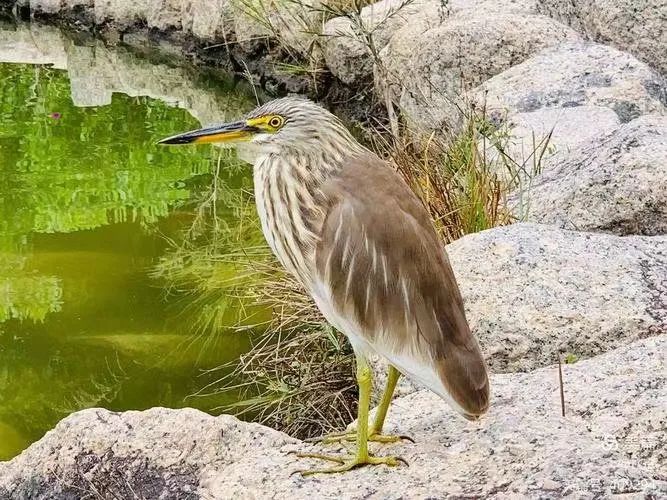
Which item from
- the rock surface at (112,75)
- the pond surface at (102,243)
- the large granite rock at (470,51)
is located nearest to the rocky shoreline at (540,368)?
the large granite rock at (470,51)

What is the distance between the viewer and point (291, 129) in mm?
2289

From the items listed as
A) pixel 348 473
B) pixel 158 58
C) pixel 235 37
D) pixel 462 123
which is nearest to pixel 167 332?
pixel 462 123

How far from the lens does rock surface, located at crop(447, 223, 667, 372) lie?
2836 millimetres

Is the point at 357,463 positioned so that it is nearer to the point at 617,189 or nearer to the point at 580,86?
the point at 617,189

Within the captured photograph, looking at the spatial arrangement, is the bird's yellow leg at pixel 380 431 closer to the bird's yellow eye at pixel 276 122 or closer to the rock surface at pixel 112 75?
the bird's yellow eye at pixel 276 122

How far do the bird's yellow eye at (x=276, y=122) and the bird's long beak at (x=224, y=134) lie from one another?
1.5 inches

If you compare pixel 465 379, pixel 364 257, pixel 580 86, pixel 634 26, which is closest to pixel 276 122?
pixel 364 257

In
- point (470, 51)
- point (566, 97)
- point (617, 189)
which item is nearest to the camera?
point (617, 189)

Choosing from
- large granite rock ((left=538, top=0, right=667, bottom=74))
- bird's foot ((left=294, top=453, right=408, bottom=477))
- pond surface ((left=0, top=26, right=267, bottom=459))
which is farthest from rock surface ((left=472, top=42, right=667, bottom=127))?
bird's foot ((left=294, top=453, right=408, bottom=477))

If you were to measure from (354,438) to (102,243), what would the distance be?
3.65 m

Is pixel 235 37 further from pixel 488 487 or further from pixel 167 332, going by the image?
pixel 488 487

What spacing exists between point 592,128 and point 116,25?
7.91m

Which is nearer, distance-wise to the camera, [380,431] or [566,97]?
[380,431]

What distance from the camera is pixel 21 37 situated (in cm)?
1128
